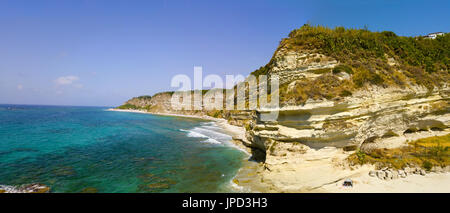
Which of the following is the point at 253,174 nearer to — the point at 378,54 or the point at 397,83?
the point at 397,83

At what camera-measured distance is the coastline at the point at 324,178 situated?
1139cm

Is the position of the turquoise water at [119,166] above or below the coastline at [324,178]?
below

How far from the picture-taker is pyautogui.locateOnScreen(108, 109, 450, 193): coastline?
11391mm

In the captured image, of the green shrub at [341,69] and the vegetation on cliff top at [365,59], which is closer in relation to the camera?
the vegetation on cliff top at [365,59]

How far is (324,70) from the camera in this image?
48.2 feet

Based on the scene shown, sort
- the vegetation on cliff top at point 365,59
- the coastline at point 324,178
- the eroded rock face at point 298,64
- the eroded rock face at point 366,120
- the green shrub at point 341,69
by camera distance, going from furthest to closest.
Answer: the eroded rock face at point 298,64 → the green shrub at point 341,69 → the vegetation on cliff top at point 365,59 → the eroded rock face at point 366,120 → the coastline at point 324,178

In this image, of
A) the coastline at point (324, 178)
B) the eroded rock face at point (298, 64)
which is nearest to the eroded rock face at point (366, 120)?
the coastline at point (324, 178)

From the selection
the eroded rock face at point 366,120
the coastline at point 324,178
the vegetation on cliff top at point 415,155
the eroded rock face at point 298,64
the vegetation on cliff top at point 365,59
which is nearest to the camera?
the coastline at point 324,178

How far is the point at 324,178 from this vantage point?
42.2 feet

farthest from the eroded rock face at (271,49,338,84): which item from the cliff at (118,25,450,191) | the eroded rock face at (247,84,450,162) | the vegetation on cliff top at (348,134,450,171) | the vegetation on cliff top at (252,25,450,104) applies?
the vegetation on cliff top at (348,134,450,171)

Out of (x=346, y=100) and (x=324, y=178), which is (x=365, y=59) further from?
(x=324, y=178)

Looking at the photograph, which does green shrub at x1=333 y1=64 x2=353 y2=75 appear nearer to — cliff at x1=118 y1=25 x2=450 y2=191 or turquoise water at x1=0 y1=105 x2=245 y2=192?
cliff at x1=118 y1=25 x2=450 y2=191

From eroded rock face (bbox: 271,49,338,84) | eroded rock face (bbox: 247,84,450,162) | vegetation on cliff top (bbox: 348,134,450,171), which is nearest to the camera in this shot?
vegetation on cliff top (bbox: 348,134,450,171)

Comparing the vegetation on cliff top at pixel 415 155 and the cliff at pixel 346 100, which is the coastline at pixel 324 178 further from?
Result: the vegetation on cliff top at pixel 415 155
